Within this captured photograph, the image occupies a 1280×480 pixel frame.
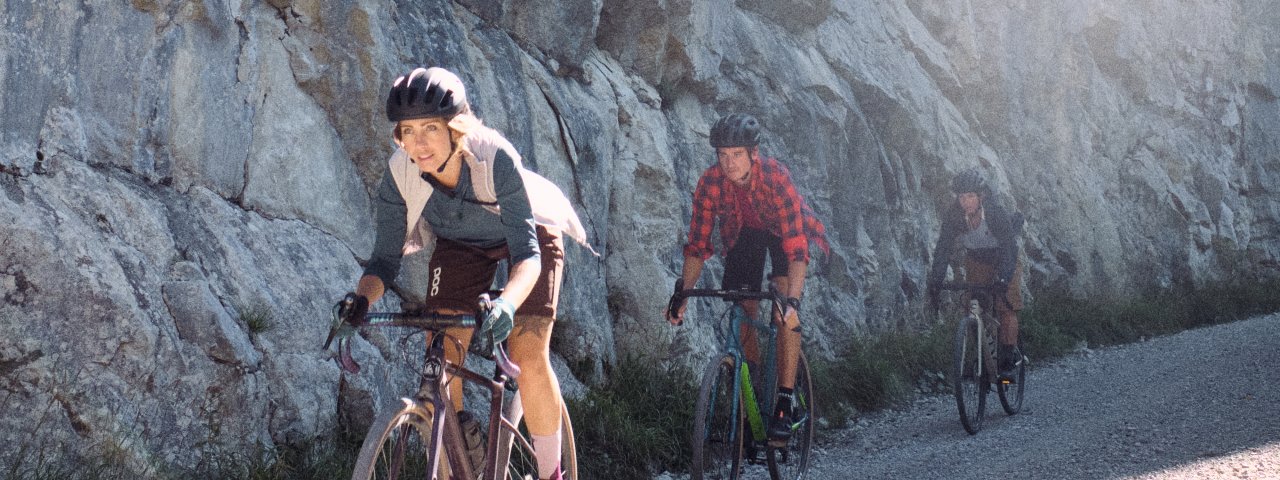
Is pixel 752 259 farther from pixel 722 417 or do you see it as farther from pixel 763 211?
pixel 722 417

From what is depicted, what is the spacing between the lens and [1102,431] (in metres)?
7.19

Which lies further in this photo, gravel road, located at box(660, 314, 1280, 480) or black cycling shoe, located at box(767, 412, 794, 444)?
gravel road, located at box(660, 314, 1280, 480)

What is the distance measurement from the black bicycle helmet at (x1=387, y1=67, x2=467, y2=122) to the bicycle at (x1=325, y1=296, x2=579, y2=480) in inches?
26.5

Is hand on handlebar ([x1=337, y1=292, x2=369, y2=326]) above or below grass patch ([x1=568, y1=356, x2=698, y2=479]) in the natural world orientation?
above

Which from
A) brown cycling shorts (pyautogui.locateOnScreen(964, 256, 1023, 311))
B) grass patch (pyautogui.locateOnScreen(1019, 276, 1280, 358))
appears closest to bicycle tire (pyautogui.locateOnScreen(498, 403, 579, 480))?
brown cycling shorts (pyautogui.locateOnScreen(964, 256, 1023, 311))

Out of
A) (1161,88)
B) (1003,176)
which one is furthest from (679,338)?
(1161,88)

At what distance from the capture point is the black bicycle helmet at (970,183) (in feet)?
28.4

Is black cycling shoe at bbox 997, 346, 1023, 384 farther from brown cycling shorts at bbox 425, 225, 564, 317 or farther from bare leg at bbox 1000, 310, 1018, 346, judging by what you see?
brown cycling shorts at bbox 425, 225, 564, 317

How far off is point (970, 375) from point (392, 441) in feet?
19.4

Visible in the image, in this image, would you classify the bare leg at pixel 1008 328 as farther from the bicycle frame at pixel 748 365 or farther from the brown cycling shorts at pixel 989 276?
the bicycle frame at pixel 748 365

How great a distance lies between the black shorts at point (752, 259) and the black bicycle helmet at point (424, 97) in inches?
110

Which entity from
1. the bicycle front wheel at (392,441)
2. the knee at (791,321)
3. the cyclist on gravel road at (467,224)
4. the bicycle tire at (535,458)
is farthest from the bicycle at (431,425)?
the knee at (791,321)

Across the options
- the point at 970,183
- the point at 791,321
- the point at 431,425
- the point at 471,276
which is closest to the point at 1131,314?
the point at 970,183

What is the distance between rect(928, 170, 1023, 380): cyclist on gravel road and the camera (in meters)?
8.57
